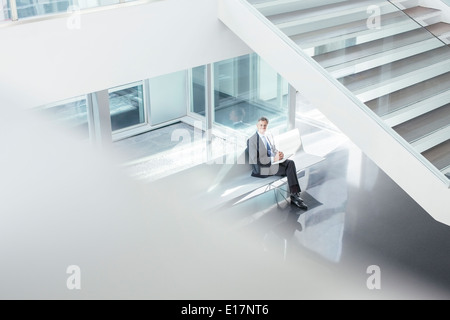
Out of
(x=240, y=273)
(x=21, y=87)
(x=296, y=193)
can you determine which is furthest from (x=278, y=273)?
(x=21, y=87)

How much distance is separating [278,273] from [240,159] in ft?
8.23

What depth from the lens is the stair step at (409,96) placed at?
6641 millimetres

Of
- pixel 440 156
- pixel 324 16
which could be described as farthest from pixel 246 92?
pixel 440 156

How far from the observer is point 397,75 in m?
6.89

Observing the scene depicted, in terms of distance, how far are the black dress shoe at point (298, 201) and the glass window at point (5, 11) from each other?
4980 millimetres

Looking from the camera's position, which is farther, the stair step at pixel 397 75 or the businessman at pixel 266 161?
the businessman at pixel 266 161

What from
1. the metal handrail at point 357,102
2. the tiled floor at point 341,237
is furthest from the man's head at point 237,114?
the metal handrail at point 357,102

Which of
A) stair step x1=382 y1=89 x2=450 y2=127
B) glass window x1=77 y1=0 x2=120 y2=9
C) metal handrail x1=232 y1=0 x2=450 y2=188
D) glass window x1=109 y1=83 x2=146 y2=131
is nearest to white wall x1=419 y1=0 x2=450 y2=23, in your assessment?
stair step x1=382 y1=89 x2=450 y2=127

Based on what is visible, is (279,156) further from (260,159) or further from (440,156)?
(440,156)

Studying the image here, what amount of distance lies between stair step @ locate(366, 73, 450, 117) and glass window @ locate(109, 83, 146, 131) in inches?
192

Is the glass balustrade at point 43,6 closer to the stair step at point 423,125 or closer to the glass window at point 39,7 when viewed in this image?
the glass window at point 39,7

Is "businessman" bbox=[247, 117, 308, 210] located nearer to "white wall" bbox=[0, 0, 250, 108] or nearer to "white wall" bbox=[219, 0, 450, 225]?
"white wall" bbox=[0, 0, 250, 108]

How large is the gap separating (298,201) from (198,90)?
2.40 meters
